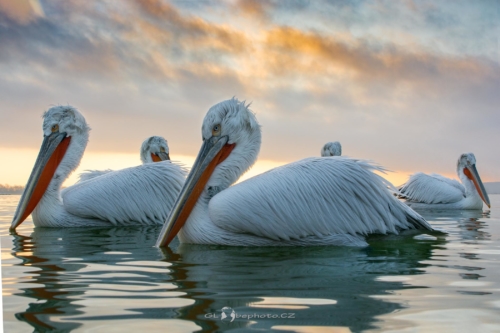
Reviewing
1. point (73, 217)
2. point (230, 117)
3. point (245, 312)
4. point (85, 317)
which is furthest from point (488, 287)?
point (73, 217)

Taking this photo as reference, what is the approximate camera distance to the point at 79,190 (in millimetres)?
Result: 6055

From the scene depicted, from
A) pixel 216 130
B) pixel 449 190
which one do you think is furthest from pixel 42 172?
pixel 449 190

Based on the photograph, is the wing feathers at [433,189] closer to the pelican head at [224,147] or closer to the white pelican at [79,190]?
the white pelican at [79,190]

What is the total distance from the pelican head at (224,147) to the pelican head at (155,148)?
160 inches

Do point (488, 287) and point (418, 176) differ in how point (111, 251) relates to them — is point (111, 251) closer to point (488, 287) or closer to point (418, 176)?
point (488, 287)

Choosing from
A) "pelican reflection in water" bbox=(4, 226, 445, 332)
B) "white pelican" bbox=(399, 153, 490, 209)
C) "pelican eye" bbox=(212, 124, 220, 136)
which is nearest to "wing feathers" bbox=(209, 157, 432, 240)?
"pelican reflection in water" bbox=(4, 226, 445, 332)

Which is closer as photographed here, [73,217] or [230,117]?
[230,117]

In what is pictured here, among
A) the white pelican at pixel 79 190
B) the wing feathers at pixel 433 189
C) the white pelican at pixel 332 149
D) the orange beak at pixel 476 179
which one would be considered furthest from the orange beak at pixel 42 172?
the orange beak at pixel 476 179

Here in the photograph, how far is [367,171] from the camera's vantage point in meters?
4.22

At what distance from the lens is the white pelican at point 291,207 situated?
3928mm

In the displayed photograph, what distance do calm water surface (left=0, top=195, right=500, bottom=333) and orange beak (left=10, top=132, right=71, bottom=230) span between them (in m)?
1.61

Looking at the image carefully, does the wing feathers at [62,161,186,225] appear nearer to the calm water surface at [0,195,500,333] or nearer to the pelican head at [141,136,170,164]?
the calm water surface at [0,195,500,333]

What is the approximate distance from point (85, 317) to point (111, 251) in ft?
6.52

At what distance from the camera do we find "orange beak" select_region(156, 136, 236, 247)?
4238 millimetres
